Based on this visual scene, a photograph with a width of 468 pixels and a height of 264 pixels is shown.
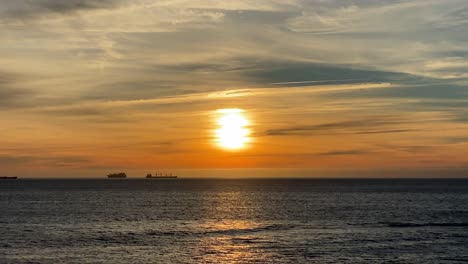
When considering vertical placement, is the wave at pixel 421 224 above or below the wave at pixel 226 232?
above

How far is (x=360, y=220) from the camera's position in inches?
4596

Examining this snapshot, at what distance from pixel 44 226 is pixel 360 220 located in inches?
2349

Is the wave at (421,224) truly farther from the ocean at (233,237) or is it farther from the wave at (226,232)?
the wave at (226,232)

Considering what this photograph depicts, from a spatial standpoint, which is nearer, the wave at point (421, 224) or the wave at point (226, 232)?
the wave at point (226, 232)

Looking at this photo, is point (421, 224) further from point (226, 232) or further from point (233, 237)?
point (233, 237)

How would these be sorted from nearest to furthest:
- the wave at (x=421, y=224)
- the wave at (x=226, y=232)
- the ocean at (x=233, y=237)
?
the ocean at (x=233, y=237) → the wave at (x=226, y=232) → the wave at (x=421, y=224)

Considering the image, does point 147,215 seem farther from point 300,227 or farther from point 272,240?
point 272,240

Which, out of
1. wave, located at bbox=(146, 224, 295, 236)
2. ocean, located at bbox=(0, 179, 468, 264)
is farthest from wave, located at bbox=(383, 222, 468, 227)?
wave, located at bbox=(146, 224, 295, 236)

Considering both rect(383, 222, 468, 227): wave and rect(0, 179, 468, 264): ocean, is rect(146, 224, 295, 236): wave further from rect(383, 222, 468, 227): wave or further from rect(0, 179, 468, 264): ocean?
rect(383, 222, 468, 227): wave

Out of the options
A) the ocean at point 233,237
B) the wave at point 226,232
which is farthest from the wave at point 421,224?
the wave at point 226,232

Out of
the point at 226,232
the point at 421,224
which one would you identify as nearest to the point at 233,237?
the point at 226,232

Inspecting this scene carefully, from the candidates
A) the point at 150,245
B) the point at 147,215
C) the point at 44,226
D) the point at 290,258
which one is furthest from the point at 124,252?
the point at 147,215

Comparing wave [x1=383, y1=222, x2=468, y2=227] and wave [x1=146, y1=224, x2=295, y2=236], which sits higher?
wave [x1=383, y1=222, x2=468, y2=227]

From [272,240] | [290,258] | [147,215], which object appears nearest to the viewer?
[290,258]
